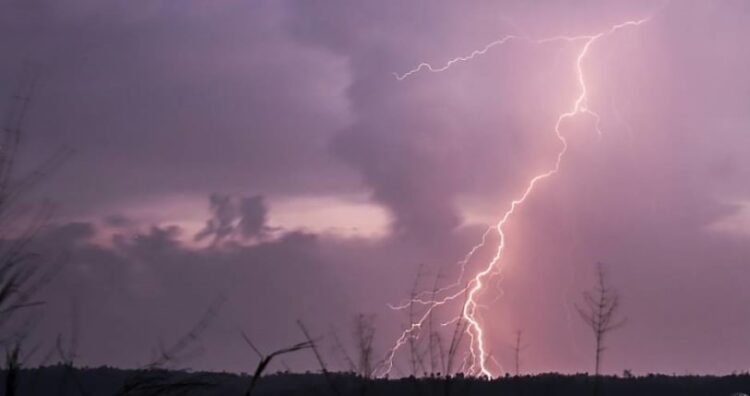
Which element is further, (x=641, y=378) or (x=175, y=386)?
(x=641, y=378)

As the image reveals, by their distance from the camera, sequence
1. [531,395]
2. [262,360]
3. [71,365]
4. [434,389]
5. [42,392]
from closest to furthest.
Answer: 1. [262,360]
2. [71,365]
3. [434,389]
4. [531,395]
5. [42,392]

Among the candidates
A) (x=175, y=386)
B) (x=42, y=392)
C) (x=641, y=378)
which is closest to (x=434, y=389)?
(x=175, y=386)

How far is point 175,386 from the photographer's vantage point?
4.74 m

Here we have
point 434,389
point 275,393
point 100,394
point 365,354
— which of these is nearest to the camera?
point 365,354

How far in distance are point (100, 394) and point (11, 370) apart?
66862 millimetres

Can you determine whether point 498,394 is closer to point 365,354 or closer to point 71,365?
point 365,354

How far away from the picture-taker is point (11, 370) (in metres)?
4.68

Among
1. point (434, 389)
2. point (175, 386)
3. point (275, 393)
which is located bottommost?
point (175, 386)

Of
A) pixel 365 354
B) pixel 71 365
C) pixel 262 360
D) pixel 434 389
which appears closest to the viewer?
pixel 262 360

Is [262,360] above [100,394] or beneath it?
beneath

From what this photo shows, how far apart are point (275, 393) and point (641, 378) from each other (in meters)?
20.5

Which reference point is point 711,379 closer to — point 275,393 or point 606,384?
point 606,384

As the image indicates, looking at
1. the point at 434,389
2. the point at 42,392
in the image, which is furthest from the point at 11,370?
the point at 42,392

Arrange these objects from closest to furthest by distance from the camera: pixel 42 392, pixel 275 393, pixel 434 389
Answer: pixel 434 389, pixel 275 393, pixel 42 392
